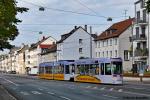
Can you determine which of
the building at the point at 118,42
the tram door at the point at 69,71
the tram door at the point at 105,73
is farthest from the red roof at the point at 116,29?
the tram door at the point at 105,73

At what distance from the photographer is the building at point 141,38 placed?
8744 centimetres

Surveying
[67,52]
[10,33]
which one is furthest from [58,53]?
[10,33]

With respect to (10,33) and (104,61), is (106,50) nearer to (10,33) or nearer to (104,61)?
(104,61)

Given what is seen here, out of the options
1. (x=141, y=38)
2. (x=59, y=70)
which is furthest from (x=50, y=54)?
(x=59, y=70)

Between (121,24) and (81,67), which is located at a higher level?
(121,24)

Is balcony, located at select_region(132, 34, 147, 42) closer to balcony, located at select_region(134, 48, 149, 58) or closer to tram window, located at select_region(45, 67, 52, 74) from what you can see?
balcony, located at select_region(134, 48, 149, 58)

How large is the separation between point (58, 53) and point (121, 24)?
34612 millimetres

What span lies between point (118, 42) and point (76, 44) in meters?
32.8

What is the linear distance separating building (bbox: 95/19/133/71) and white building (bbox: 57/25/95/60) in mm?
20572

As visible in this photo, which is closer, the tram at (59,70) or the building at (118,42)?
the tram at (59,70)

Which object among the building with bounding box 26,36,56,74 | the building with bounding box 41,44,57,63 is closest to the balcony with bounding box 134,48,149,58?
the building with bounding box 41,44,57,63

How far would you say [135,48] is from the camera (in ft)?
304

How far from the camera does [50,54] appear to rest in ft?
515

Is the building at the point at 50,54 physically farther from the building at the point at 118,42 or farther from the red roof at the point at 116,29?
the building at the point at 118,42
